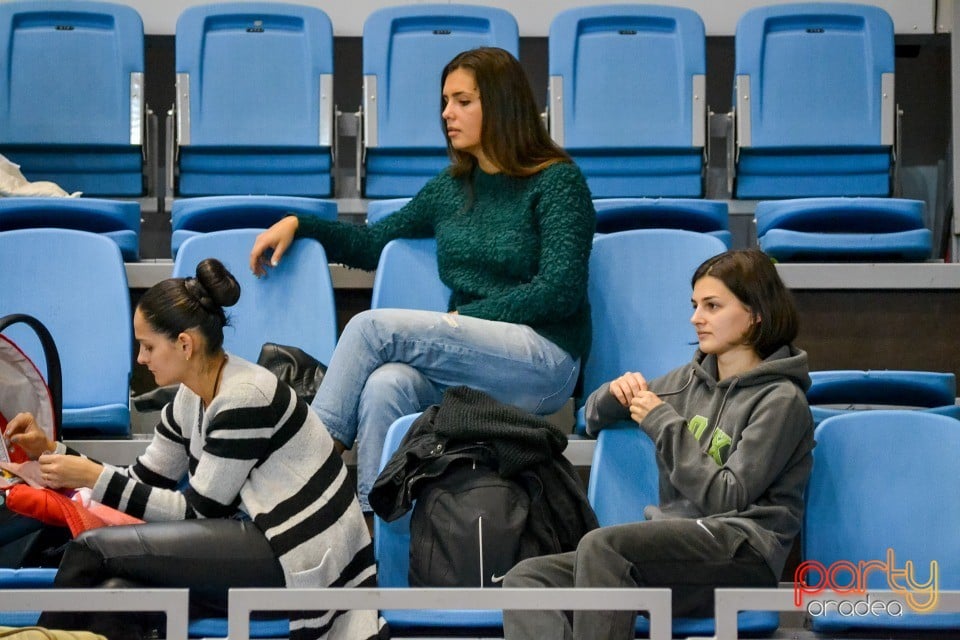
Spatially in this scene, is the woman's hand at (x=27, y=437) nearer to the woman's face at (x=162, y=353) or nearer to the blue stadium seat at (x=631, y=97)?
the woman's face at (x=162, y=353)

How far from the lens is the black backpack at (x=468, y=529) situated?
1968 millimetres

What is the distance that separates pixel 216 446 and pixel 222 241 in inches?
34.0

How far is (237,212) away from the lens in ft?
9.78

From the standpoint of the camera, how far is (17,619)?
198 centimetres

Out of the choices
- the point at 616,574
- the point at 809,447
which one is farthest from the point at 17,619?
the point at 809,447

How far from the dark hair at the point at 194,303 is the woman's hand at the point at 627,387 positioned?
635 mm

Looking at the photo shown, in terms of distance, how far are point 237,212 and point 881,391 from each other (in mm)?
1472

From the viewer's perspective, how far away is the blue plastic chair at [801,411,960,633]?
2.08 meters

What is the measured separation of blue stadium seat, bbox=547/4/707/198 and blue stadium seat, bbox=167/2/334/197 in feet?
2.23

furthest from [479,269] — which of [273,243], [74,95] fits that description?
[74,95]

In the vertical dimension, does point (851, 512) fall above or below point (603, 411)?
below

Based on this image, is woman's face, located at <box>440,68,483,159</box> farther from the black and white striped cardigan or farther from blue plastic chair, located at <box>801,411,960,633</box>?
blue plastic chair, located at <box>801,411,960,633</box>

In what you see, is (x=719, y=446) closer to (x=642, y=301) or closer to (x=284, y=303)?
(x=642, y=301)

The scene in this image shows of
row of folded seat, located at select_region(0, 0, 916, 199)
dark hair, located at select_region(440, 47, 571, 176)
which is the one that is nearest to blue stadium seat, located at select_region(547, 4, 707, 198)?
row of folded seat, located at select_region(0, 0, 916, 199)
